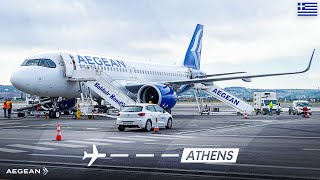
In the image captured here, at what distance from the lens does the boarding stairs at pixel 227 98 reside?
55.9 meters

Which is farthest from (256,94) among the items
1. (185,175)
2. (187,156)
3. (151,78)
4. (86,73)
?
(185,175)

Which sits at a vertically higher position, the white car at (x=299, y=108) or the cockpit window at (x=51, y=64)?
the cockpit window at (x=51, y=64)

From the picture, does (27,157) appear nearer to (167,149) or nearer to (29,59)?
(167,149)

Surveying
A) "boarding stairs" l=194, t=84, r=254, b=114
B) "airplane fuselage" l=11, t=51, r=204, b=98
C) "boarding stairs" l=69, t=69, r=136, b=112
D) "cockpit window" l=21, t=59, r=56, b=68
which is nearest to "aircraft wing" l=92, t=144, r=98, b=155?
"airplane fuselage" l=11, t=51, r=204, b=98

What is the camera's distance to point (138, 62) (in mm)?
52000

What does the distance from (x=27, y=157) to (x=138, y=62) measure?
119 ft

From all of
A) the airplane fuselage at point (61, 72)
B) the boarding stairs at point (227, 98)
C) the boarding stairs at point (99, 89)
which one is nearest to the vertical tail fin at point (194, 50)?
the boarding stairs at point (227, 98)

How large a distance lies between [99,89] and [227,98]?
699 inches

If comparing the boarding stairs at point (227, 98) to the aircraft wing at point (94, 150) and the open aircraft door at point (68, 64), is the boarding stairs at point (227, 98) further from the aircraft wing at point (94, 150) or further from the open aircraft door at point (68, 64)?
the aircraft wing at point (94, 150)

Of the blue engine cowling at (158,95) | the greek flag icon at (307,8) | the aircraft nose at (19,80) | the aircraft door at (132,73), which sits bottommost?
the blue engine cowling at (158,95)

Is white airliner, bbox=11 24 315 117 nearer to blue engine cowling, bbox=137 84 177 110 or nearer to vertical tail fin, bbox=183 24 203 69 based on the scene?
blue engine cowling, bbox=137 84 177 110

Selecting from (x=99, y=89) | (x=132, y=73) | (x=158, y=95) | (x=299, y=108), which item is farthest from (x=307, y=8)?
(x=299, y=108)

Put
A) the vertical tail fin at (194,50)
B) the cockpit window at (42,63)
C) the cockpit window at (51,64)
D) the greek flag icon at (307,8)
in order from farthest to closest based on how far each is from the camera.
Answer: the vertical tail fin at (194,50) < the cockpit window at (51,64) < the cockpit window at (42,63) < the greek flag icon at (307,8)

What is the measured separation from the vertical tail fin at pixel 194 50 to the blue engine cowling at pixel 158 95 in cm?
1875
